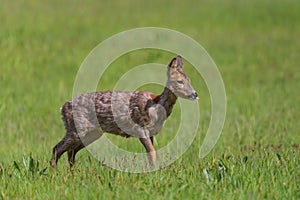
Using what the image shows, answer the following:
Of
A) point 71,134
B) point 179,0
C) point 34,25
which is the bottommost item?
point 71,134

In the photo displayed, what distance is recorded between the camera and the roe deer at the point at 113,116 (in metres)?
8.67

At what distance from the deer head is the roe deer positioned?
16 centimetres

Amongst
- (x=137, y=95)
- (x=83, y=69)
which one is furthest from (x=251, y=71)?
(x=137, y=95)

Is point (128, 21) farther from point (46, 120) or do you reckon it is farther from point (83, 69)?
point (46, 120)

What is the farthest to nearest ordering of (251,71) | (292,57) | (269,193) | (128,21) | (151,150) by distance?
(128,21) → (292,57) → (251,71) → (151,150) → (269,193)

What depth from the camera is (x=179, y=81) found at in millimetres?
8383

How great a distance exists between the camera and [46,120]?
12.4 metres

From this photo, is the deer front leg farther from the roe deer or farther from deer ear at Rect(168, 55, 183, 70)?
deer ear at Rect(168, 55, 183, 70)

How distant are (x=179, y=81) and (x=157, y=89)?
6.99 m

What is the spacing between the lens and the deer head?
8.31m

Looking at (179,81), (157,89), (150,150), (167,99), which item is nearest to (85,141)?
(150,150)

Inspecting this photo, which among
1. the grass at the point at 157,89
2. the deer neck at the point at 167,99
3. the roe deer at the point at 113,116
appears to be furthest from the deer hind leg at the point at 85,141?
the deer neck at the point at 167,99

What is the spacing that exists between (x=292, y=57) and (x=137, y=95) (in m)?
11.8

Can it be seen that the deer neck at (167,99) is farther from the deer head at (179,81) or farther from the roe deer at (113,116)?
the deer head at (179,81)
